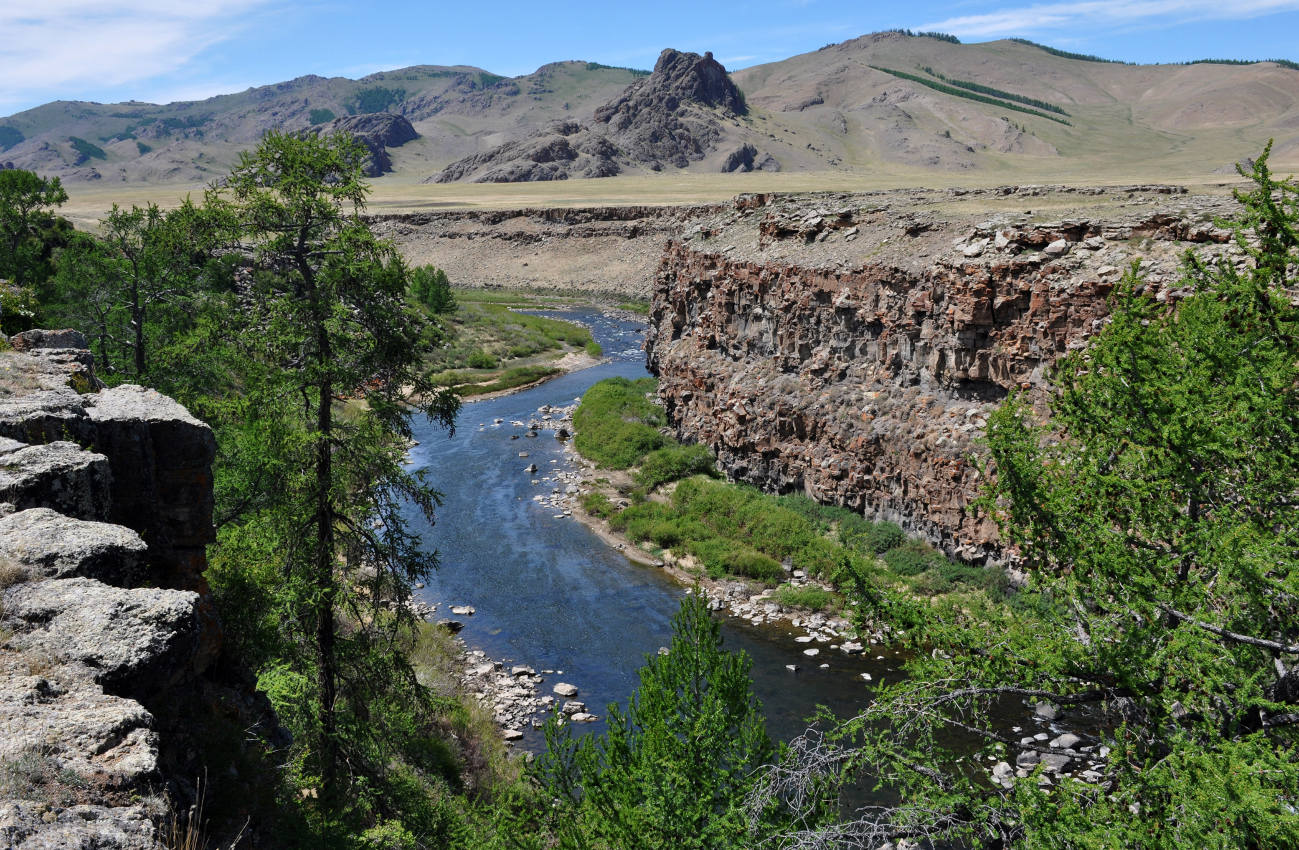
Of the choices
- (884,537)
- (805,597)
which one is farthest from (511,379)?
(805,597)

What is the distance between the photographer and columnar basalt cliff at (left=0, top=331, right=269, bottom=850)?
607cm

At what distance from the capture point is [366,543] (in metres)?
15.0

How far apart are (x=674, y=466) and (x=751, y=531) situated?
833cm

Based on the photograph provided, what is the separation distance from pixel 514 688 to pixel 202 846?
58.6 feet

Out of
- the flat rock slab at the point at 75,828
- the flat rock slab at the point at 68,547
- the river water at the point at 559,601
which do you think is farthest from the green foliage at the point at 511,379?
the flat rock slab at the point at 75,828

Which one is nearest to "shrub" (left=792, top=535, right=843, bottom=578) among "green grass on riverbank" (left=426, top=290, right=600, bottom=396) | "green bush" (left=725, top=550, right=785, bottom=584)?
"green bush" (left=725, top=550, right=785, bottom=584)

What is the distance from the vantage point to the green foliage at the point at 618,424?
4491 centimetres

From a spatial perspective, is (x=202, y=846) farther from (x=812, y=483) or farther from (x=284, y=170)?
(x=812, y=483)

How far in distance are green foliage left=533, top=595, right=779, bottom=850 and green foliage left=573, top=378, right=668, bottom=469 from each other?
3138 centimetres

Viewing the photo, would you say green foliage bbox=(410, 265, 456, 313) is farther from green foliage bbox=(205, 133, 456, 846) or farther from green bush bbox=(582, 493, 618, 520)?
green foliage bbox=(205, 133, 456, 846)

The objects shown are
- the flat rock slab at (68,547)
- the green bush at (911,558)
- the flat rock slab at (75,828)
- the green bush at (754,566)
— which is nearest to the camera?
the flat rock slab at (75,828)

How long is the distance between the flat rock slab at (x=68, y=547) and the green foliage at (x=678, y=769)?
19.8ft

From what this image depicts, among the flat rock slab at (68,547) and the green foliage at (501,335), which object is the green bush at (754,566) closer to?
the flat rock slab at (68,547)

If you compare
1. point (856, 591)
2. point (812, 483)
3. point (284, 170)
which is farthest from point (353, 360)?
point (812, 483)
